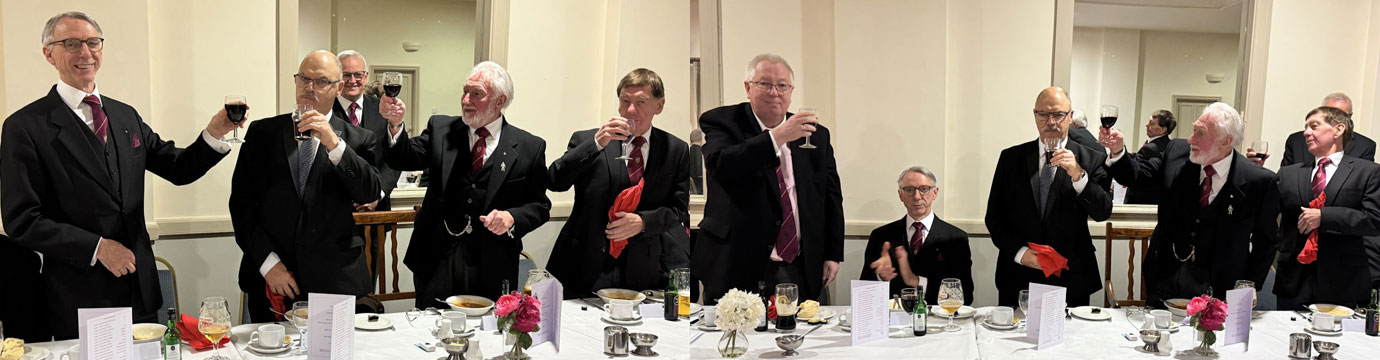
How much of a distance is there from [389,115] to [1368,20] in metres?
4.77

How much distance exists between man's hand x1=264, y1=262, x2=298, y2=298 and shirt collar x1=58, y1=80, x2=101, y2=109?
0.77m

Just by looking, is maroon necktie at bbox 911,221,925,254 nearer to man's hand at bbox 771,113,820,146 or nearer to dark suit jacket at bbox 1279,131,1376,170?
man's hand at bbox 771,113,820,146

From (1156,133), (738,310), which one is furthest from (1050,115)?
(738,310)

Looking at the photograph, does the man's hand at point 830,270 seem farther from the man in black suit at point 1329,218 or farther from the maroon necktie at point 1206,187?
the man in black suit at point 1329,218

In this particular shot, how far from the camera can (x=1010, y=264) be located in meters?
4.05

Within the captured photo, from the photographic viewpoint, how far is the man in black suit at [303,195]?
2.85 meters

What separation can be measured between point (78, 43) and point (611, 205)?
1.75 metres

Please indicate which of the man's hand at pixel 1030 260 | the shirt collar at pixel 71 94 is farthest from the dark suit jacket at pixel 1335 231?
the shirt collar at pixel 71 94

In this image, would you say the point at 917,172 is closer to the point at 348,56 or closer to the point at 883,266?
the point at 883,266

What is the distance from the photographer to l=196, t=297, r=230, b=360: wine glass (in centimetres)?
254

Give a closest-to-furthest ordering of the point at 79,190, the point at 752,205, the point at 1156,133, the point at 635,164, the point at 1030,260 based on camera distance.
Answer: the point at 79,190 → the point at 635,164 → the point at 752,205 → the point at 1030,260 → the point at 1156,133

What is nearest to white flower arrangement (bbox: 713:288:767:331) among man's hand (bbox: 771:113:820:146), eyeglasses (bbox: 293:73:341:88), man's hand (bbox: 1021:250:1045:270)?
man's hand (bbox: 771:113:820:146)

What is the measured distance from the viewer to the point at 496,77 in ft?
10.2

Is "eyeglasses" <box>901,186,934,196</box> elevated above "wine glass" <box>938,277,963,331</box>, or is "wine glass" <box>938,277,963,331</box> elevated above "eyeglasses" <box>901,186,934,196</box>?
"eyeglasses" <box>901,186,934,196</box>
